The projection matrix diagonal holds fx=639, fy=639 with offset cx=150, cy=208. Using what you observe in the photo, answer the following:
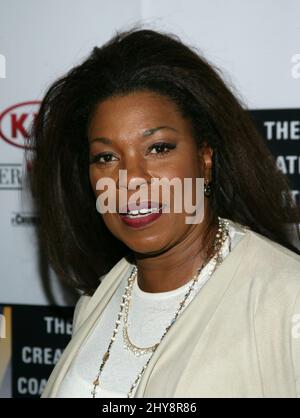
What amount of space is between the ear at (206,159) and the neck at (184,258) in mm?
113

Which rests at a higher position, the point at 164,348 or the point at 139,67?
the point at 139,67

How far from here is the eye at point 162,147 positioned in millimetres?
1344

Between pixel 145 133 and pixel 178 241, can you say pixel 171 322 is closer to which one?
pixel 178 241

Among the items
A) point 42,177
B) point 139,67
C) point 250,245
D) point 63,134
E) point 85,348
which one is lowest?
point 85,348

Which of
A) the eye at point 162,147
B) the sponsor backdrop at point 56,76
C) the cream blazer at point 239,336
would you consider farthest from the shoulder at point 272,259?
the sponsor backdrop at point 56,76

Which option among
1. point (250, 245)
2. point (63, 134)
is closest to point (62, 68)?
point (63, 134)

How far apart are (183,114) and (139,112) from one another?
0.11 meters

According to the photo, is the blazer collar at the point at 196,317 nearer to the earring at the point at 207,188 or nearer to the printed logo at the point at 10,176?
the earring at the point at 207,188

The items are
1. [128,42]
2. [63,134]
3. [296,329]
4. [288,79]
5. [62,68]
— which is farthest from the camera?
[62,68]

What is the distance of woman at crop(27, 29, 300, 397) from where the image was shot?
119 cm

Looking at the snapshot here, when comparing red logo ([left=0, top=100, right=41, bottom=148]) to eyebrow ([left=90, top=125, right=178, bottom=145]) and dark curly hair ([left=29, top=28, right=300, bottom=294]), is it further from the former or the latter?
eyebrow ([left=90, top=125, right=178, bottom=145])

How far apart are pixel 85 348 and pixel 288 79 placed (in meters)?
0.94

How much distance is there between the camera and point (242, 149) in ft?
4.74

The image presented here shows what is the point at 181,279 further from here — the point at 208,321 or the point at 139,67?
the point at 139,67
